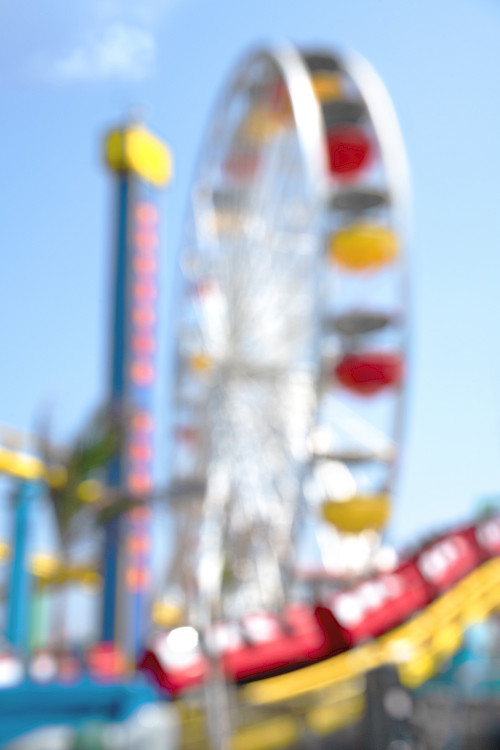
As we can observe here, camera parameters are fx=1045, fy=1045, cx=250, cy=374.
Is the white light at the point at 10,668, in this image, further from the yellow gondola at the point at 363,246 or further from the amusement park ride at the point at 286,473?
the yellow gondola at the point at 363,246

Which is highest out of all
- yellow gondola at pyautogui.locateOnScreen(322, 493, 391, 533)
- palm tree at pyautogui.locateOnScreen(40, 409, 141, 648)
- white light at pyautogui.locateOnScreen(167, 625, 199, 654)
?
palm tree at pyautogui.locateOnScreen(40, 409, 141, 648)

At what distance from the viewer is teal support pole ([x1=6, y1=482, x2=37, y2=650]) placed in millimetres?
16078

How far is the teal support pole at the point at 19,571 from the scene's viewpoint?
16078mm

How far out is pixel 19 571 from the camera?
1653 centimetres

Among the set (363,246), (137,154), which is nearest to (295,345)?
(363,246)

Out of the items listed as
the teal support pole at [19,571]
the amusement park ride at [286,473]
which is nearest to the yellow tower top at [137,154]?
the amusement park ride at [286,473]

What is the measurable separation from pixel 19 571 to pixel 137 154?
14758 millimetres

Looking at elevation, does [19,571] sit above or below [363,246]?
below

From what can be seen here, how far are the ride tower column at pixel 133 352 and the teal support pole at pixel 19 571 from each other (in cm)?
527

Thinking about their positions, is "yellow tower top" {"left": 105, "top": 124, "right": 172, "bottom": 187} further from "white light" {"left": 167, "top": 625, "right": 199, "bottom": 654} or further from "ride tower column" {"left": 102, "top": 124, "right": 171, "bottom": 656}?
"white light" {"left": 167, "top": 625, "right": 199, "bottom": 654}

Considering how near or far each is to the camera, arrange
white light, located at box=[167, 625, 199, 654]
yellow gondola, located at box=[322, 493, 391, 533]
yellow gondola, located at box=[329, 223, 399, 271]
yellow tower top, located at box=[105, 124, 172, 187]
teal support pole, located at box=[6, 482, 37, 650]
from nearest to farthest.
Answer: white light, located at box=[167, 625, 199, 654]
teal support pole, located at box=[6, 482, 37, 650]
yellow gondola, located at box=[322, 493, 391, 533]
yellow gondola, located at box=[329, 223, 399, 271]
yellow tower top, located at box=[105, 124, 172, 187]

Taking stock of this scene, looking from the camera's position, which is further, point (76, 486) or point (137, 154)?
Answer: point (137, 154)

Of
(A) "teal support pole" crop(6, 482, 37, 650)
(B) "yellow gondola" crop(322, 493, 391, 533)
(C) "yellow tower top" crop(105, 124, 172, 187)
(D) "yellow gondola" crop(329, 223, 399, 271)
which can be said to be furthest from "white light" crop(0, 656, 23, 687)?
(C) "yellow tower top" crop(105, 124, 172, 187)

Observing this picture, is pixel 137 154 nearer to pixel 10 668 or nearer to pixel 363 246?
pixel 363 246
